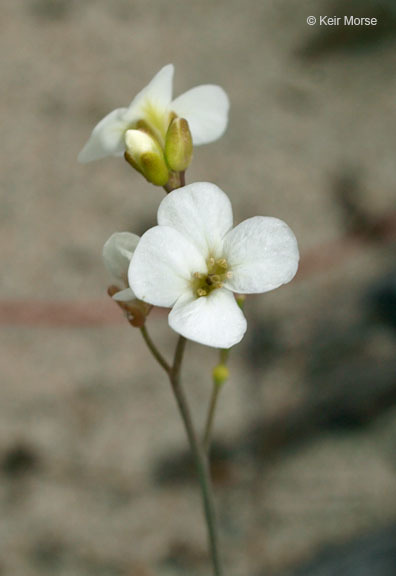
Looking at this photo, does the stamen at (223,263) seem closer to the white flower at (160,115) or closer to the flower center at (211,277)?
the flower center at (211,277)

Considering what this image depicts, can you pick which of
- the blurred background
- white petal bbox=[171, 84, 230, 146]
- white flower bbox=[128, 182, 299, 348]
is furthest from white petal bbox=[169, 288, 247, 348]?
the blurred background

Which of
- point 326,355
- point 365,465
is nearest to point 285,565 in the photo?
point 365,465

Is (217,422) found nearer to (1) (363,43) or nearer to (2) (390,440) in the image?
(2) (390,440)

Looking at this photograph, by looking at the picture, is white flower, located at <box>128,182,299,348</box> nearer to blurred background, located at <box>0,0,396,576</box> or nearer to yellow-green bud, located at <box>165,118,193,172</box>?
yellow-green bud, located at <box>165,118,193,172</box>

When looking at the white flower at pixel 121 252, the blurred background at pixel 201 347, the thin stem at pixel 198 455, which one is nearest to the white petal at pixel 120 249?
the white flower at pixel 121 252

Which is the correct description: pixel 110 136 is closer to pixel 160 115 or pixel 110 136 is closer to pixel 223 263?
pixel 160 115

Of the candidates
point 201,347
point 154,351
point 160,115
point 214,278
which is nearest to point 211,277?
point 214,278

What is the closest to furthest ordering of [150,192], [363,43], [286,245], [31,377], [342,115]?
1. [286,245]
2. [31,377]
3. [150,192]
4. [342,115]
5. [363,43]
